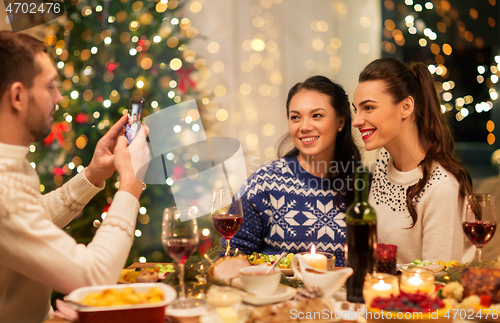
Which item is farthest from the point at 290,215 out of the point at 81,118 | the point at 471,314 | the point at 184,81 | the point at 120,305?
the point at 81,118

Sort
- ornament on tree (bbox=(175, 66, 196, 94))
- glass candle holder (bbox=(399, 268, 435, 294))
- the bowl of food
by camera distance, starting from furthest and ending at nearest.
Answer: ornament on tree (bbox=(175, 66, 196, 94)) → glass candle holder (bbox=(399, 268, 435, 294)) → the bowl of food

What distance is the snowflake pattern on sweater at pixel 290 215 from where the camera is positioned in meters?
1.99

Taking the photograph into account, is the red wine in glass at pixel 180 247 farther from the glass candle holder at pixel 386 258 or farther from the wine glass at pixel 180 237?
the glass candle holder at pixel 386 258

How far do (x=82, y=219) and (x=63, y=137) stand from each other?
0.58m

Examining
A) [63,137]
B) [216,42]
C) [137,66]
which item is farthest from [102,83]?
[216,42]

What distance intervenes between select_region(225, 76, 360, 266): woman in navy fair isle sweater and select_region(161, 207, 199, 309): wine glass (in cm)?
103

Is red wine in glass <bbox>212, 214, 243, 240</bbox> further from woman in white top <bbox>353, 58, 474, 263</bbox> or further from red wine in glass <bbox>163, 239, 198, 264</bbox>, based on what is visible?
woman in white top <bbox>353, 58, 474, 263</bbox>

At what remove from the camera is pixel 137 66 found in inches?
115

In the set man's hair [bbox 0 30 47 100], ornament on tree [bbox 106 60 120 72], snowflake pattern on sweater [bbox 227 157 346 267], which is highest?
ornament on tree [bbox 106 60 120 72]

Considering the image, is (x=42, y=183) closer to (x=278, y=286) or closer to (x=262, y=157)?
(x=262, y=157)

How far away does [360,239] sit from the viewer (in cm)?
98

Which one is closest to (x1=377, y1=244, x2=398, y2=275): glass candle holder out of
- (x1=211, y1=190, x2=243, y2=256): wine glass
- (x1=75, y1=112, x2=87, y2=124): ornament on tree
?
(x1=211, y1=190, x2=243, y2=256): wine glass

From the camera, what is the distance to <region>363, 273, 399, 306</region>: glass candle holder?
0.89 m

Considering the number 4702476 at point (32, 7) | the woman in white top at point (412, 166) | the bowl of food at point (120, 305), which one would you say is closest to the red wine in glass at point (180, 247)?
the bowl of food at point (120, 305)
